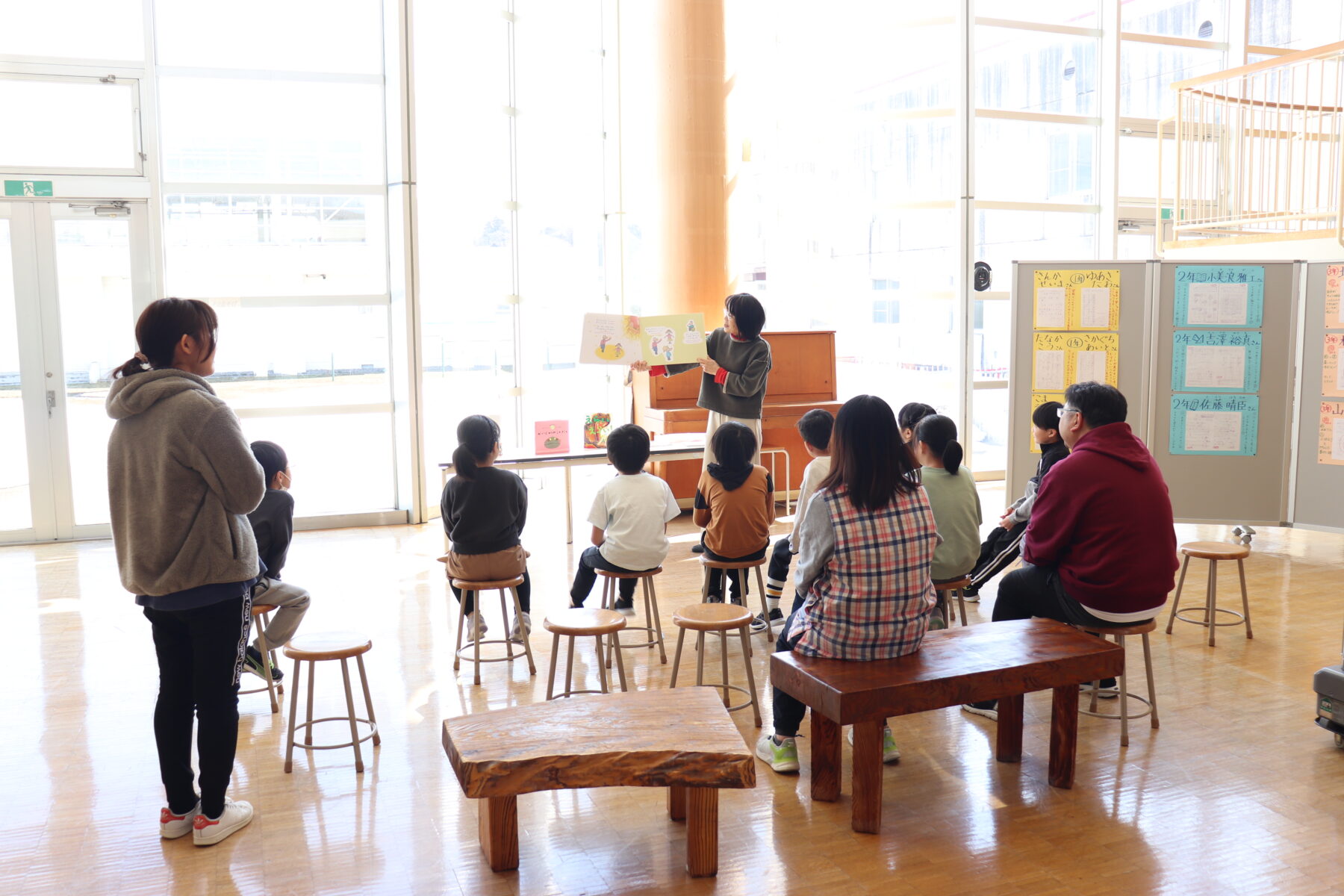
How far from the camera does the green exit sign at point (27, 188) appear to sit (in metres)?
6.36

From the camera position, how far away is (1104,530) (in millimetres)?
3416

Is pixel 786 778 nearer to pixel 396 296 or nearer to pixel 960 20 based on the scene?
pixel 396 296

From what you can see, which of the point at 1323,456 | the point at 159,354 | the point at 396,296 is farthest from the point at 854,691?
the point at 396,296

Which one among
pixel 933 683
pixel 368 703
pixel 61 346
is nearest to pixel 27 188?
pixel 61 346

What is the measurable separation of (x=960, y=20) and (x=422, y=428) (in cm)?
521

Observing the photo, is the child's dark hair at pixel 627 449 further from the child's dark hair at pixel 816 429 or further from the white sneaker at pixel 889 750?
the white sneaker at pixel 889 750

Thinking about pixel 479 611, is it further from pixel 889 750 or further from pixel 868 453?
pixel 868 453

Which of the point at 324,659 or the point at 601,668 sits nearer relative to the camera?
the point at 324,659

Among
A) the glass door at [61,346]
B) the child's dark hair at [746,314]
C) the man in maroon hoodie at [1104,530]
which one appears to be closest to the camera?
the man in maroon hoodie at [1104,530]

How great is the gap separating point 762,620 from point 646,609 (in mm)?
584

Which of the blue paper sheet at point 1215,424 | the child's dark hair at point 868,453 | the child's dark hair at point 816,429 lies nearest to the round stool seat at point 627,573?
the child's dark hair at point 816,429

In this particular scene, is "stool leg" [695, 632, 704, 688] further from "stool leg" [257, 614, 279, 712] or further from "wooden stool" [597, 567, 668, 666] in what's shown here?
"stool leg" [257, 614, 279, 712]

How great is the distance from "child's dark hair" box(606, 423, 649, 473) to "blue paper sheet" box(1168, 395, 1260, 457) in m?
3.71

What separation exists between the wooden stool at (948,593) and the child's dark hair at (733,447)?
2.97 feet
